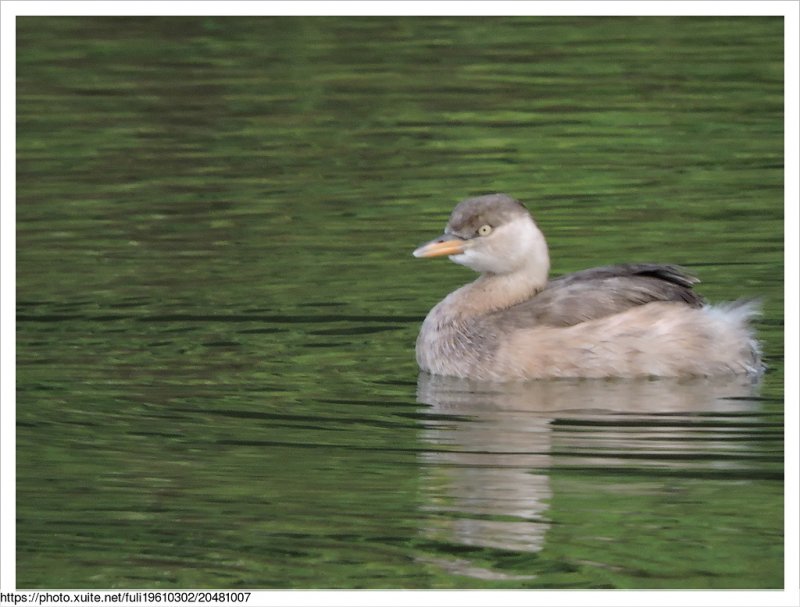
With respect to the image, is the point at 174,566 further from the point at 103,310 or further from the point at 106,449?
the point at 103,310

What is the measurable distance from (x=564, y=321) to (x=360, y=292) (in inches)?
82.2

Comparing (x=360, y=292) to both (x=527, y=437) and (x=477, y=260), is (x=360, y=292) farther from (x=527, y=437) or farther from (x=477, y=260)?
(x=527, y=437)

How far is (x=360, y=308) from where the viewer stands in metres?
13.0

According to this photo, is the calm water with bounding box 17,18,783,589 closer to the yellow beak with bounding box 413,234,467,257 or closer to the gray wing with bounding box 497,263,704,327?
the gray wing with bounding box 497,263,704,327

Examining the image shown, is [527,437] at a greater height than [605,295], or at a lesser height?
lesser

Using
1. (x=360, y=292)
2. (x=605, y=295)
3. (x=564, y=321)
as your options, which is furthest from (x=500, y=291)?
(x=360, y=292)

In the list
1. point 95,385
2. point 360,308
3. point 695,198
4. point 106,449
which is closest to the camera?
point 106,449

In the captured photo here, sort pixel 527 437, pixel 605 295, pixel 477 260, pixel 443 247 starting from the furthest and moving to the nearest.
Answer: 1. pixel 477 260
2. pixel 443 247
3. pixel 605 295
4. pixel 527 437

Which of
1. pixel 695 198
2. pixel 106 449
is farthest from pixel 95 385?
pixel 695 198

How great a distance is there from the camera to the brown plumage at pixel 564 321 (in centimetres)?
1153

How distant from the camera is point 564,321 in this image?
11617 millimetres

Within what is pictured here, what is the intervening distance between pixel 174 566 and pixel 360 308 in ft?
14.3

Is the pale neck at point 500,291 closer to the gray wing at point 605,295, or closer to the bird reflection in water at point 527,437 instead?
the gray wing at point 605,295

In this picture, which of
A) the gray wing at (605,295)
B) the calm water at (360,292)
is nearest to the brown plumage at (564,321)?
the gray wing at (605,295)
